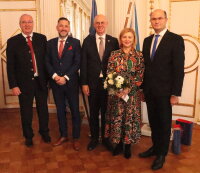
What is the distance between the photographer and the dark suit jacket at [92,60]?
9.40 feet

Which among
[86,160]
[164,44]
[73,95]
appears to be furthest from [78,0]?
[86,160]

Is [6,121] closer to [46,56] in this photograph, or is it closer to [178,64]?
[46,56]

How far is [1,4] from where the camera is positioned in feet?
15.1

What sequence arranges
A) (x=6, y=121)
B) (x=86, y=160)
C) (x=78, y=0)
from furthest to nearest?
(x=78, y=0)
(x=6, y=121)
(x=86, y=160)

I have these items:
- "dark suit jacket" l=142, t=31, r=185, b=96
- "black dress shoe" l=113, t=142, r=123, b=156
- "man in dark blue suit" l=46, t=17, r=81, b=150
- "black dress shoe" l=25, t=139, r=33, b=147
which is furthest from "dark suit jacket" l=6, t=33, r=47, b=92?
"dark suit jacket" l=142, t=31, r=185, b=96

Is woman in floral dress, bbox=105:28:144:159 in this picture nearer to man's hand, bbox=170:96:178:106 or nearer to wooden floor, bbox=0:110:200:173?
wooden floor, bbox=0:110:200:173

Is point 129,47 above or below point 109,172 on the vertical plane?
above

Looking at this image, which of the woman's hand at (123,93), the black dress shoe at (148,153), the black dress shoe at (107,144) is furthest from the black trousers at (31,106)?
the black dress shoe at (148,153)

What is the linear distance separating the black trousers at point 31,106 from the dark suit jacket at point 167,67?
1.39 metres

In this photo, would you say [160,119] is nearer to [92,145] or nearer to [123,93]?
[123,93]

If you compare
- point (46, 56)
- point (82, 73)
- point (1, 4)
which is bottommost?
point (82, 73)

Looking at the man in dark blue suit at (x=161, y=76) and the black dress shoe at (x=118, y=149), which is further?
the black dress shoe at (x=118, y=149)

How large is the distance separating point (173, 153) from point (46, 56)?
6.29ft

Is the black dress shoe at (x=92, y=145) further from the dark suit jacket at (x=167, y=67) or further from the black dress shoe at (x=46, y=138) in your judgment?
the dark suit jacket at (x=167, y=67)
